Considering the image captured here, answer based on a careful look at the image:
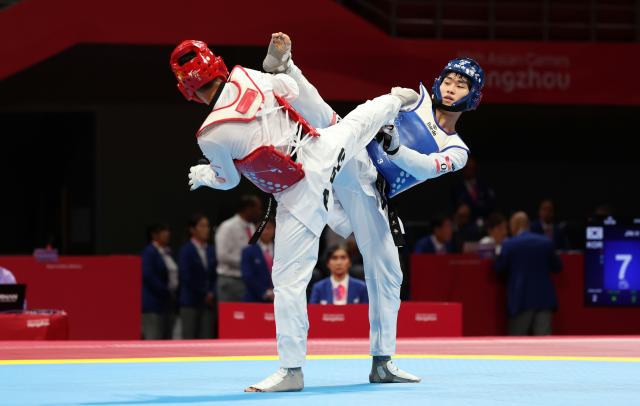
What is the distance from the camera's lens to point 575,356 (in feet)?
22.0

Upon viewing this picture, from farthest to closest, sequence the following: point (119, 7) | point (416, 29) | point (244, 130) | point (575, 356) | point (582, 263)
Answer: point (416, 29), point (119, 7), point (582, 263), point (575, 356), point (244, 130)

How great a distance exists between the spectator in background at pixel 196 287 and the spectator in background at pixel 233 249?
1.05ft

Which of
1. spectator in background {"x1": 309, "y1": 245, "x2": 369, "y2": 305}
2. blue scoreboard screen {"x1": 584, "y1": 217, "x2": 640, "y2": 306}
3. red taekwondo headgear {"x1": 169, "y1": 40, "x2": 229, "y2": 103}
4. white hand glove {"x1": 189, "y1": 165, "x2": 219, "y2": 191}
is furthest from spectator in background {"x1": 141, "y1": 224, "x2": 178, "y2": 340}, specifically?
red taekwondo headgear {"x1": 169, "y1": 40, "x2": 229, "y2": 103}

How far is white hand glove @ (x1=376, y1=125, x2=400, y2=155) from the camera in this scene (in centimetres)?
557

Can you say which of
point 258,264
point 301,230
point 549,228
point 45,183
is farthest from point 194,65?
point 45,183

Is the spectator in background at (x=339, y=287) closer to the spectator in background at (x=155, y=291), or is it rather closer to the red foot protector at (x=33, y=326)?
the red foot protector at (x=33, y=326)

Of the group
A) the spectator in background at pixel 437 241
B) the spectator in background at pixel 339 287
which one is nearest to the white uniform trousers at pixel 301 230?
the spectator in background at pixel 339 287

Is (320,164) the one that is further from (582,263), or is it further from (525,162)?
(525,162)

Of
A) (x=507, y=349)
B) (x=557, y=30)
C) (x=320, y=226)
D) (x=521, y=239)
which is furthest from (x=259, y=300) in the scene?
(x=557, y=30)

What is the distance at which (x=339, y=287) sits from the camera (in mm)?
9094

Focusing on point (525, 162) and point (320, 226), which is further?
point (525, 162)

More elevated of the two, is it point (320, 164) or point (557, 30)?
point (557, 30)

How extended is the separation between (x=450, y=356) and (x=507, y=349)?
0.48 meters

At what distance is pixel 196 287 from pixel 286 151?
626 cm
